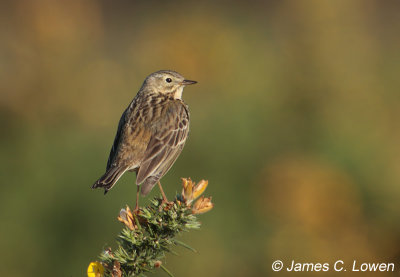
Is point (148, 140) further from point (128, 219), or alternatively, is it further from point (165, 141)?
point (128, 219)

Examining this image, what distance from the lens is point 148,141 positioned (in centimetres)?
468

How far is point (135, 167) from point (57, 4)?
23.5 ft


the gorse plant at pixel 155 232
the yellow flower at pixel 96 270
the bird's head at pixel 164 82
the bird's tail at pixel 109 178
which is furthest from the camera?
the bird's head at pixel 164 82

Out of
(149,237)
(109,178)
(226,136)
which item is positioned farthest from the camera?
(226,136)

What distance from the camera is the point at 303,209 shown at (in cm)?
693

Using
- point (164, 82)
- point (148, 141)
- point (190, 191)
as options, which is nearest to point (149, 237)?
point (190, 191)

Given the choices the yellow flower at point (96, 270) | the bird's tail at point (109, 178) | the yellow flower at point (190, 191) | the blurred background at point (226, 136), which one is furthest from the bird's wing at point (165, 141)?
the blurred background at point (226, 136)

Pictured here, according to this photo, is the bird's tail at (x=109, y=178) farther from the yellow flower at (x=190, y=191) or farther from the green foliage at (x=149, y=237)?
the yellow flower at (x=190, y=191)

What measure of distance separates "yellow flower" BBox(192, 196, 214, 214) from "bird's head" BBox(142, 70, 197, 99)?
2747mm

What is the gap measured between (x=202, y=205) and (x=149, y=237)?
28 cm

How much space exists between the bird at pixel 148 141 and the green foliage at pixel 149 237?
3.71 ft

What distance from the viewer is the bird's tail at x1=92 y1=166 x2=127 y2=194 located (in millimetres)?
4172

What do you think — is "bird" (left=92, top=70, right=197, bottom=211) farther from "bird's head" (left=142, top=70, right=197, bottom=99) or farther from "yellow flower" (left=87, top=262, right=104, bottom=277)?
"yellow flower" (left=87, top=262, right=104, bottom=277)

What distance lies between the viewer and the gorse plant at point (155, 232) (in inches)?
114
